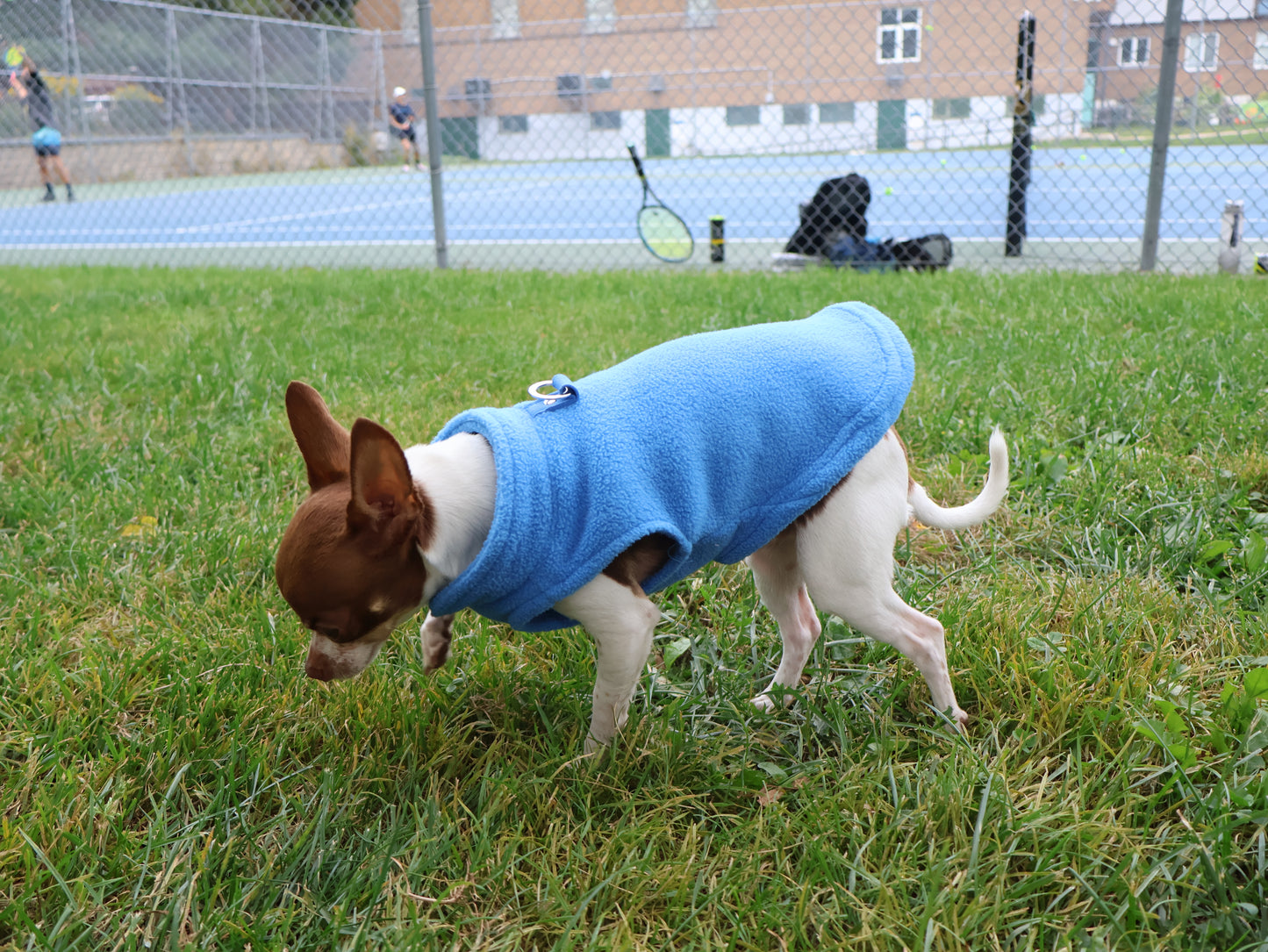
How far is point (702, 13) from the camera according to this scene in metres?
10.6

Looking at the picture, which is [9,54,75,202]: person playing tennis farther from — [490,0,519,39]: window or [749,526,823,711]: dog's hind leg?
[749,526,823,711]: dog's hind leg

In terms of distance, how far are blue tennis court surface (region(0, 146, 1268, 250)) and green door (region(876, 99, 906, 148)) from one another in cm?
59

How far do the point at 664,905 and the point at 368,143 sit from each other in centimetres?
1724

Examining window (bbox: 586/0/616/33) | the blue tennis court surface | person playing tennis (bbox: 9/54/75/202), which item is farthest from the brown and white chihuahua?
person playing tennis (bbox: 9/54/75/202)

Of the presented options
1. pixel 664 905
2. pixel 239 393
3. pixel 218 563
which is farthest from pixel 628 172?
pixel 664 905

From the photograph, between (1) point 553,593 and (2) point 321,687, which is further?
(2) point 321,687

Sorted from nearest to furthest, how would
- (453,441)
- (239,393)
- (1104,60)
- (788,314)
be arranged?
(453,441) → (239,393) → (788,314) → (1104,60)

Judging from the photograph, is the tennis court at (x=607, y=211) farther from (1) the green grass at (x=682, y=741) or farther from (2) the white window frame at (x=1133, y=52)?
(1) the green grass at (x=682, y=741)

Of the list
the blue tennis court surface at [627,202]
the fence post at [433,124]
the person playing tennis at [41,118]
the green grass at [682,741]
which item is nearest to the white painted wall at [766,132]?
the blue tennis court surface at [627,202]

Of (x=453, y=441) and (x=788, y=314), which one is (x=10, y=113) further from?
(x=453, y=441)

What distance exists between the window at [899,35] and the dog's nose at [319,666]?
917 cm

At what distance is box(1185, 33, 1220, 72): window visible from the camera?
6.38 meters

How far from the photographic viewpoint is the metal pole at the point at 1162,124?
5379 mm

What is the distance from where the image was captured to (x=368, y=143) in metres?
16.8
